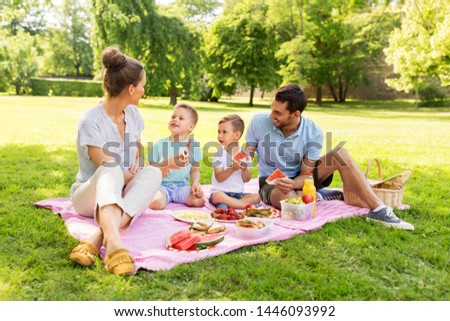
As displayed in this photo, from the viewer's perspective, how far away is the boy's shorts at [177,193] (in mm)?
4484

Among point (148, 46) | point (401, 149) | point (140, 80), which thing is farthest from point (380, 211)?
point (148, 46)

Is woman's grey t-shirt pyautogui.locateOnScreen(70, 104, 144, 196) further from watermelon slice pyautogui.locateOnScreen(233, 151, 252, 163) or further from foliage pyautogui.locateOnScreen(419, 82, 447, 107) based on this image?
foliage pyautogui.locateOnScreen(419, 82, 447, 107)

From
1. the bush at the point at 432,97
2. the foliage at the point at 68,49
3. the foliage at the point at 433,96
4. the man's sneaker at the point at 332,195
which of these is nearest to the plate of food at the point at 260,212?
the man's sneaker at the point at 332,195

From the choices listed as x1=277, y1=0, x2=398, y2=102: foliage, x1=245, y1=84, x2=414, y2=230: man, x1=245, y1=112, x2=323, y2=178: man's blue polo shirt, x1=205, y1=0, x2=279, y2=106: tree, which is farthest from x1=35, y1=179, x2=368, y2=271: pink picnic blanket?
x1=205, y1=0, x2=279, y2=106: tree

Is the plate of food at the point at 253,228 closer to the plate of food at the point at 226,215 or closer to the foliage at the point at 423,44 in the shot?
the plate of food at the point at 226,215

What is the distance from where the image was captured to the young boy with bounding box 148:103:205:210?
4.40 metres

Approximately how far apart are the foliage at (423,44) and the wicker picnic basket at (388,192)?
15492 mm

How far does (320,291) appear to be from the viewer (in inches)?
102

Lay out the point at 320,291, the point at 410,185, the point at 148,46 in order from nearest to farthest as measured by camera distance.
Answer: the point at 320,291 < the point at 410,185 < the point at 148,46

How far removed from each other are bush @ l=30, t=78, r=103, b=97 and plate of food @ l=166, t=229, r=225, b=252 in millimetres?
31456

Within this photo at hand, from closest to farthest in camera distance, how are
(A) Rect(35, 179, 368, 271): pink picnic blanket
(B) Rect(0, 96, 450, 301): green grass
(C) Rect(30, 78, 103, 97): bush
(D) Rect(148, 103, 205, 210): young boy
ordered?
(B) Rect(0, 96, 450, 301): green grass < (A) Rect(35, 179, 368, 271): pink picnic blanket < (D) Rect(148, 103, 205, 210): young boy < (C) Rect(30, 78, 103, 97): bush

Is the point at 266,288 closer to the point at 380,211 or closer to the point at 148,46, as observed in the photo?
the point at 380,211
